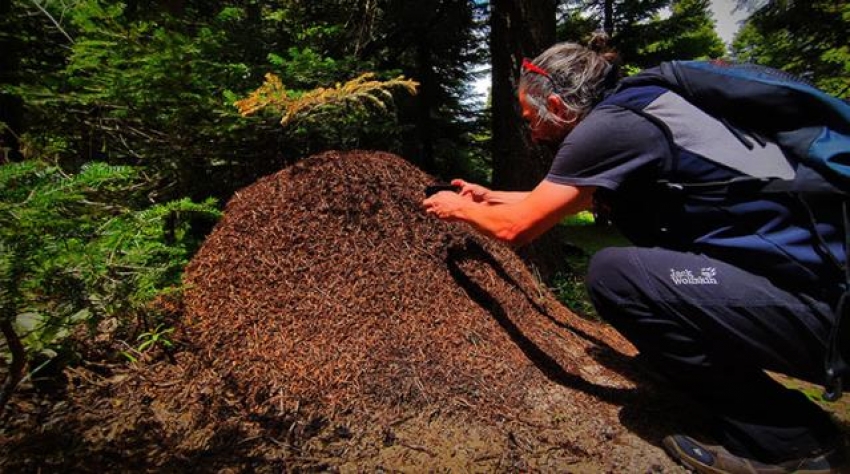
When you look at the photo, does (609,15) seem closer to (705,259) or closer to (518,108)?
(518,108)

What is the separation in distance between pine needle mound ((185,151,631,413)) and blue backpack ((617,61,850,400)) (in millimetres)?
1117

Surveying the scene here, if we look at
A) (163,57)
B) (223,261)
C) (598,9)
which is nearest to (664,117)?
(223,261)

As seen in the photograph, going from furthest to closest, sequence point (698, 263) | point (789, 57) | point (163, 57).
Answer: point (789, 57) < point (163, 57) < point (698, 263)

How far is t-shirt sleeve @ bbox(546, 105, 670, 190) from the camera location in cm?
192

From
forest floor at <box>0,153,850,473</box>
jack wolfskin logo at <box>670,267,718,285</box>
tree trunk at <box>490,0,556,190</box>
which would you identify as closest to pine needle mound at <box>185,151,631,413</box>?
forest floor at <box>0,153,850,473</box>

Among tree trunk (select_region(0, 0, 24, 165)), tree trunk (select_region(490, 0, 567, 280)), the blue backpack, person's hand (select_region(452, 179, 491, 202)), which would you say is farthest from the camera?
tree trunk (select_region(490, 0, 567, 280))

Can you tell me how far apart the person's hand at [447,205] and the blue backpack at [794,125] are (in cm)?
99

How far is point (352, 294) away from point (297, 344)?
39 cm

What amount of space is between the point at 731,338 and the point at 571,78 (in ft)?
4.54

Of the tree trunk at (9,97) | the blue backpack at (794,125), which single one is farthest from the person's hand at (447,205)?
the tree trunk at (9,97)

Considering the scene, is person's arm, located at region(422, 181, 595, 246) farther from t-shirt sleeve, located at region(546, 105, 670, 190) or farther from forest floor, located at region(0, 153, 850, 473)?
forest floor, located at region(0, 153, 850, 473)

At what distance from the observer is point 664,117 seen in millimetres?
1936

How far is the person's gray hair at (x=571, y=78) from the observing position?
87.3 inches

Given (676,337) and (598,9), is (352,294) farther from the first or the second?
(598,9)
